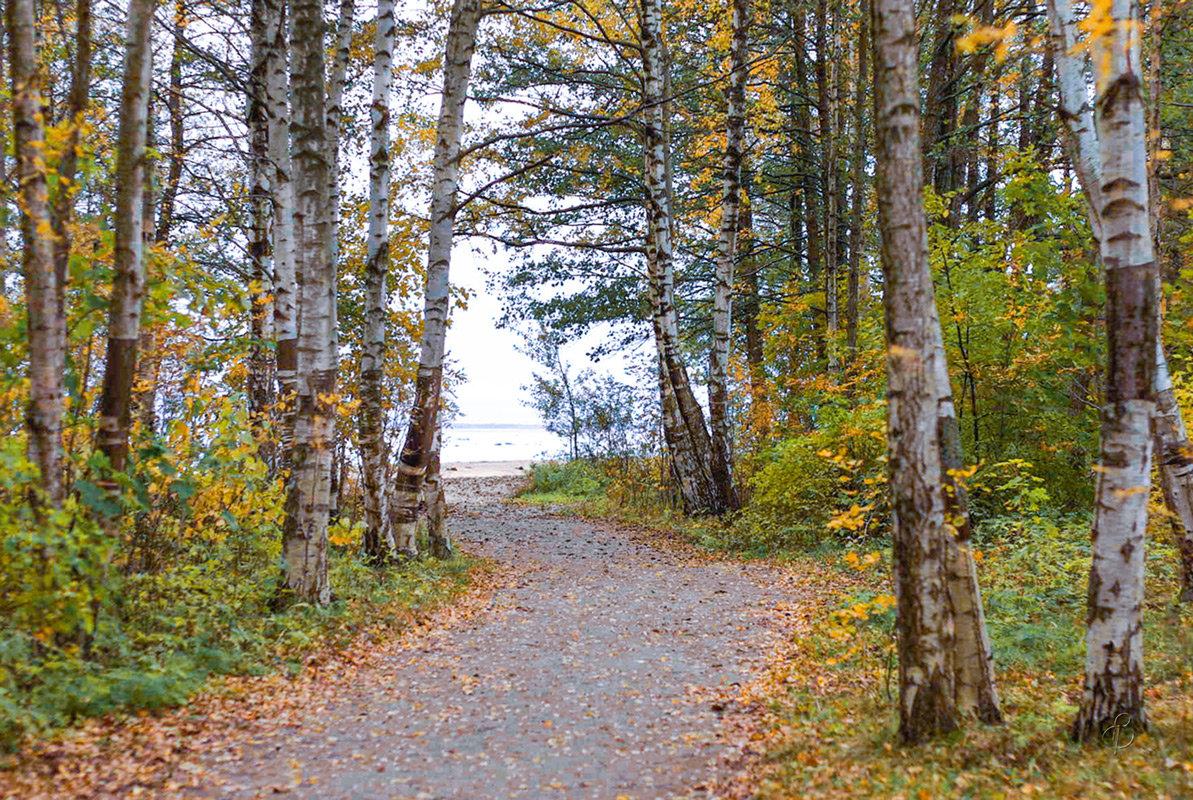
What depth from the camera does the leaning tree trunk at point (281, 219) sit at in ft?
27.6

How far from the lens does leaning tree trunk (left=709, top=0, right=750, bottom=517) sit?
1320cm

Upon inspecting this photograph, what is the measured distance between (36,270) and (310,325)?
259 cm

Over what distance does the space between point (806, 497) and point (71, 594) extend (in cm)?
1045

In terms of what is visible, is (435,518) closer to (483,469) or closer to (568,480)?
(568,480)

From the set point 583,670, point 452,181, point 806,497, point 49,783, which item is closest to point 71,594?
point 49,783

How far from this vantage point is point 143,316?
5281mm

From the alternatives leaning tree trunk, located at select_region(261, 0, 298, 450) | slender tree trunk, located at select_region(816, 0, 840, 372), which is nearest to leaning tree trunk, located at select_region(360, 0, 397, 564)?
leaning tree trunk, located at select_region(261, 0, 298, 450)

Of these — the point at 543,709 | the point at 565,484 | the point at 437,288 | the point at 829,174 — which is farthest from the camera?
the point at 565,484

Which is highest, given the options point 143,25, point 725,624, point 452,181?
point 452,181

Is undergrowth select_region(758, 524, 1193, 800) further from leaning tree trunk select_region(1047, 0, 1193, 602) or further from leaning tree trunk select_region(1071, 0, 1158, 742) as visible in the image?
leaning tree trunk select_region(1047, 0, 1193, 602)

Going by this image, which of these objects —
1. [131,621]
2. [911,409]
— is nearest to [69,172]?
[131,621]

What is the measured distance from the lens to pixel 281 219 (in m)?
8.96

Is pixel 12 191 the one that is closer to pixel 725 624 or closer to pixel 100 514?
pixel 100 514

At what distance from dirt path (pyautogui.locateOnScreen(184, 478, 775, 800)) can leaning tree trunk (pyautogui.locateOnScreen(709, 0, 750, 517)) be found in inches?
184
